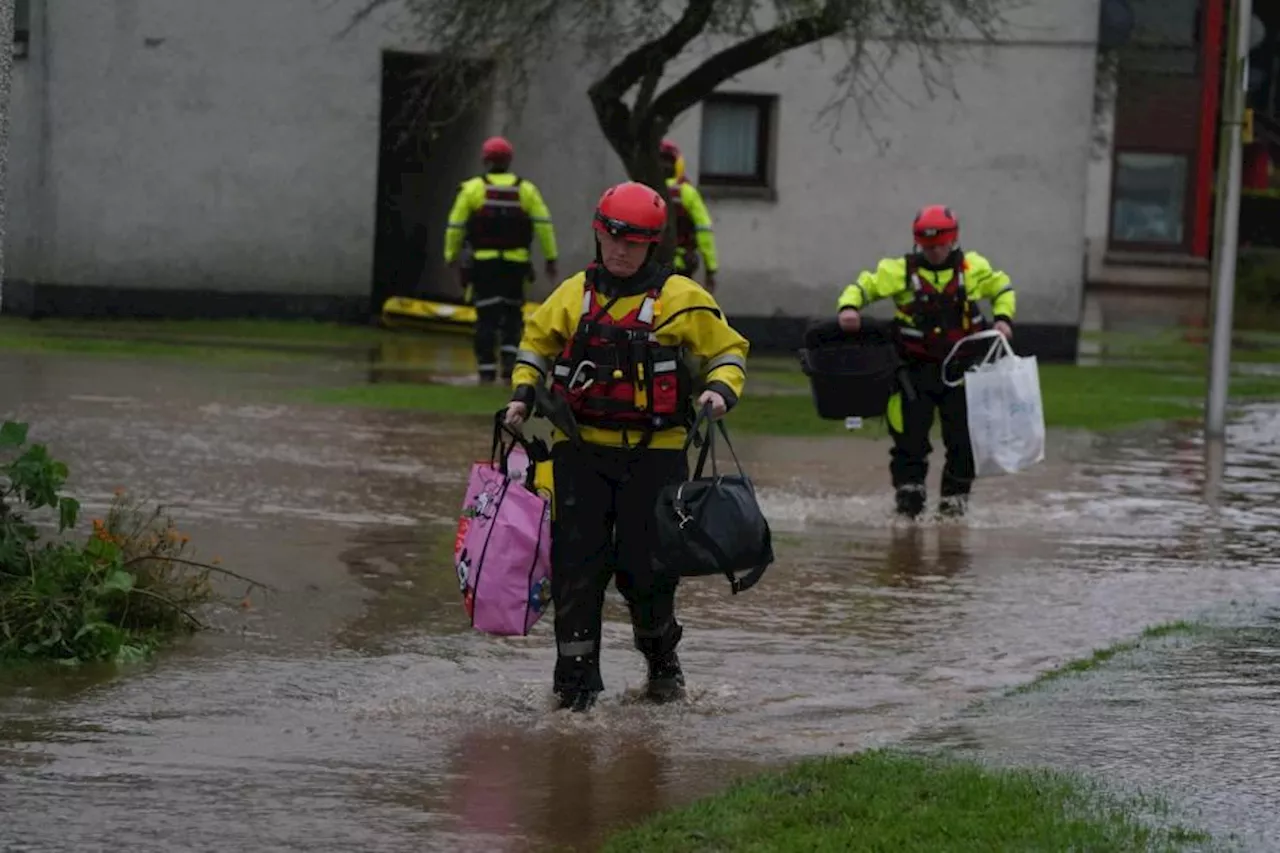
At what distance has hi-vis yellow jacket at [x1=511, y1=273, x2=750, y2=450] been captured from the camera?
788cm

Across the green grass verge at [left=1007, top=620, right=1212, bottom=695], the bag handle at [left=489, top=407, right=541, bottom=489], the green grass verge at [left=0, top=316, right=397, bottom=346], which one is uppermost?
the bag handle at [left=489, top=407, right=541, bottom=489]

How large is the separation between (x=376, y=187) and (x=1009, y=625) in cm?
1812

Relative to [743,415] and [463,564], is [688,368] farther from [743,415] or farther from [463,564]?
[743,415]

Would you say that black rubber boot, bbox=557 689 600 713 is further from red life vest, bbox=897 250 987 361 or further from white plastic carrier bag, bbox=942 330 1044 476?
red life vest, bbox=897 250 987 361

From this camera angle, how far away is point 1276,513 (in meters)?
13.7

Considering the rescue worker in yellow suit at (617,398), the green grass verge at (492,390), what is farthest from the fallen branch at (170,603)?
the green grass verge at (492,390)

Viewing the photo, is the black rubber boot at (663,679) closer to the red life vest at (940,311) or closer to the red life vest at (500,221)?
the red life vest at (940,311)

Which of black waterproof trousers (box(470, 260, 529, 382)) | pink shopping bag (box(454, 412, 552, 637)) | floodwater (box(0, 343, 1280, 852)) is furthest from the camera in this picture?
black waterproof trousers (box(470, 260, 529, 382))

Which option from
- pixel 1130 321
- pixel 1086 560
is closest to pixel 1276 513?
pixel 1086 560

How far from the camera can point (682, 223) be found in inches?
830

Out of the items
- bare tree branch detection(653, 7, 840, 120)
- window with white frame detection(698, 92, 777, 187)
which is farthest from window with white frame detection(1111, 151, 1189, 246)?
bare tree branch detection(653, 7, 840, 120)

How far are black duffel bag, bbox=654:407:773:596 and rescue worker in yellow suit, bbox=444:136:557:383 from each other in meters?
11.9

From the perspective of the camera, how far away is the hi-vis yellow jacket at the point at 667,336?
7.88 metres

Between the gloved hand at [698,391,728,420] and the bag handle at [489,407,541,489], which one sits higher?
the gloved hand at [698,391,728,420]
